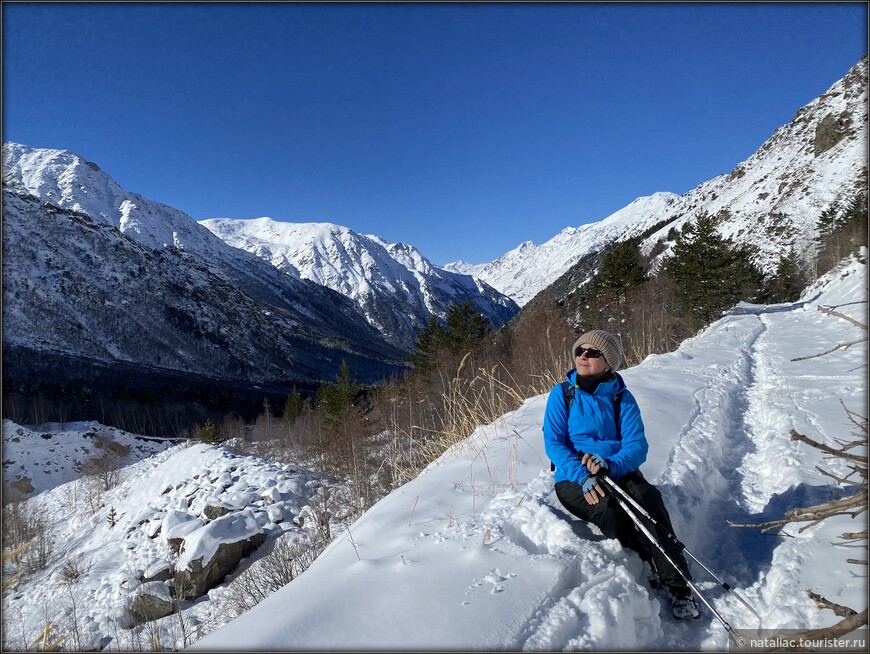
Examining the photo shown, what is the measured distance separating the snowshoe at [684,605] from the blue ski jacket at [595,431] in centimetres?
76

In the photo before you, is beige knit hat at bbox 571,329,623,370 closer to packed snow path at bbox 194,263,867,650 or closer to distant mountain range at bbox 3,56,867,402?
packed snow path at bbox 194,263,867,650

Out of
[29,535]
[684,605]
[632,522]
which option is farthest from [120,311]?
[684,605]

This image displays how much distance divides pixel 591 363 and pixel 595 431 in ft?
1.78

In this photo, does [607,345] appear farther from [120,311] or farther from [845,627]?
[120,311]

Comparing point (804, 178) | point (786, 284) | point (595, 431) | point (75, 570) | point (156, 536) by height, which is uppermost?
point (804, 178)

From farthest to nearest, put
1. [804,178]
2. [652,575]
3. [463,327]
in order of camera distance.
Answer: [804,178], [463,327], [652,575]

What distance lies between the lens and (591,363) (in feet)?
11.3

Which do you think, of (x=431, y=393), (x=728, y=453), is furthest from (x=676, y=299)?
(x=728, y=453)

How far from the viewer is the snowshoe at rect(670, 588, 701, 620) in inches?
103

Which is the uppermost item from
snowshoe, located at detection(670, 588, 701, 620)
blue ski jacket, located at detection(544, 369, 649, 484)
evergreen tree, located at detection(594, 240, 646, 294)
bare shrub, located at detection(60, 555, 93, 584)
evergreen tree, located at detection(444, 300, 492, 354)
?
evergreen tree, located at detection(594, 240, 646, 294)

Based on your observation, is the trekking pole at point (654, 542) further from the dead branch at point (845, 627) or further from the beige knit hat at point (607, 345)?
the beige knit hat at point (607, 345)

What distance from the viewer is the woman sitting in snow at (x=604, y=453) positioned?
2.88 metres

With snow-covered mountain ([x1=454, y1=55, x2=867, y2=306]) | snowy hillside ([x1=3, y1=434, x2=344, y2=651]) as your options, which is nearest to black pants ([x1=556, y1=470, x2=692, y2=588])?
snowy hillside ([x1=3, y1=434, x2=344, y2=651])

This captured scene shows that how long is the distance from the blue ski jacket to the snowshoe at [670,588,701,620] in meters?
0.76
